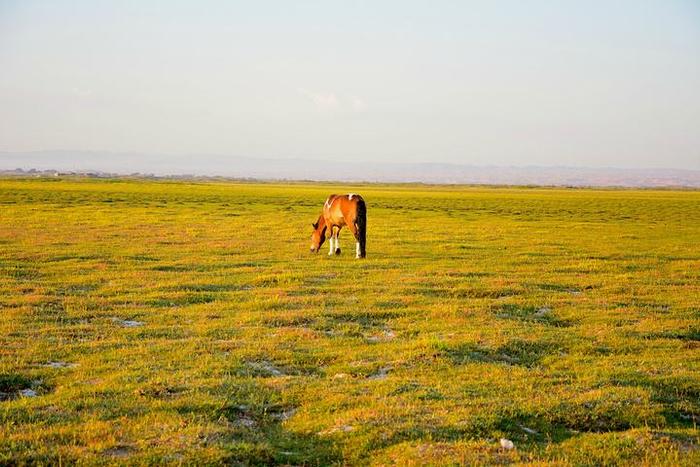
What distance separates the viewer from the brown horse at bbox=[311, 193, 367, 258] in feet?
82.4

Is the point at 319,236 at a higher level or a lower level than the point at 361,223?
lower

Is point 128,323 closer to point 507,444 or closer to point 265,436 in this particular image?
point 265,436

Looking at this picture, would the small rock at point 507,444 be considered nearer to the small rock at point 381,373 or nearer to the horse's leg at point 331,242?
the small rock at point 381,373

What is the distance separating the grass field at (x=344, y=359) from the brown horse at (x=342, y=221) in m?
1.17

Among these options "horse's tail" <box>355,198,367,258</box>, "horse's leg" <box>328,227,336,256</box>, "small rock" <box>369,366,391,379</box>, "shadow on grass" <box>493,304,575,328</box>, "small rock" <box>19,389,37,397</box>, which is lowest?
"small rock" <box>19,389,37,397</box>

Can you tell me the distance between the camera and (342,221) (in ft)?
86.2

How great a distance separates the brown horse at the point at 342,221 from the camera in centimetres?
2511

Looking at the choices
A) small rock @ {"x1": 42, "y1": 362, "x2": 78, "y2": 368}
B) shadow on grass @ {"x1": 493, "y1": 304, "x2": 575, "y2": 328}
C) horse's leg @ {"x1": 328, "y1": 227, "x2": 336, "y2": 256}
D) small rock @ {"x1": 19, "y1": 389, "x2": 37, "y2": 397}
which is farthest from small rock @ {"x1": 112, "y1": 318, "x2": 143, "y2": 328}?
horse's leg @ {"x1": 328, "y1": 227, "x2": 336, "y2": 256}

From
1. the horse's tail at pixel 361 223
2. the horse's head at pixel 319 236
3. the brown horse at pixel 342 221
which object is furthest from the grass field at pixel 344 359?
the horse's head at pixel 319 236

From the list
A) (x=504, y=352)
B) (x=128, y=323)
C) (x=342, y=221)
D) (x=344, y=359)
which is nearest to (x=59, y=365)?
(x=128, y=323)

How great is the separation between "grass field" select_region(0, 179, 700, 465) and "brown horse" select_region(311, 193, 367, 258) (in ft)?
3.84

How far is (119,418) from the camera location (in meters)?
8.39

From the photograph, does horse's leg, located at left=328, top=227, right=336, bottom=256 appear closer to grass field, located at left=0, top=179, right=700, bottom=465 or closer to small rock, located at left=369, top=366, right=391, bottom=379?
grass field, located at left=0, top=179, right=700, bottom=465

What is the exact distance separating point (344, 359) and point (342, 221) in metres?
15.0
